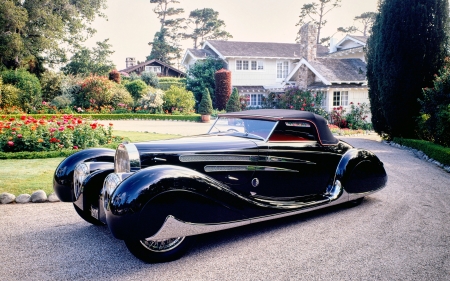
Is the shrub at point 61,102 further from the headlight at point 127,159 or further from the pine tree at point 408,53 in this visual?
the headlight at point 127,159

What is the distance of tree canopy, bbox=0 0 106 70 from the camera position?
90.5ft

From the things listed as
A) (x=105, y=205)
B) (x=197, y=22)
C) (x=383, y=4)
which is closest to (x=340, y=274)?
(x=105, y=205)

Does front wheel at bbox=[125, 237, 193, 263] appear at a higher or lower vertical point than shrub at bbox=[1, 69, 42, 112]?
lower

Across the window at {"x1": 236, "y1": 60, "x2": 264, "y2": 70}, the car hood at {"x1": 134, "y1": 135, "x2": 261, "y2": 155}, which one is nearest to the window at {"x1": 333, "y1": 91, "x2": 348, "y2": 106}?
the window at {"x1": 236, "y1": 60, "x2": 264, "y2": 70}

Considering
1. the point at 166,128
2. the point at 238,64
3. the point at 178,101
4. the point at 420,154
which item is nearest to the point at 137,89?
the point at 178,101

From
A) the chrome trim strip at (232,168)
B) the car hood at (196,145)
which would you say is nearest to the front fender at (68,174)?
the car hood at (196,145)

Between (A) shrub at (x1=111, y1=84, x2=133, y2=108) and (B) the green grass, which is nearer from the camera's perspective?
(B) the green grass

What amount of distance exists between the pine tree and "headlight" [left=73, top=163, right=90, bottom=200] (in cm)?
1138

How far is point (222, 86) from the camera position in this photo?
1081 inches

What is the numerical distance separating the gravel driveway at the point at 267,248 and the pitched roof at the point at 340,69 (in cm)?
1685

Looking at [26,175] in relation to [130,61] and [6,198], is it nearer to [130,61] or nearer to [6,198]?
[6,198]

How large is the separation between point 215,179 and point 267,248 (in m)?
1.01

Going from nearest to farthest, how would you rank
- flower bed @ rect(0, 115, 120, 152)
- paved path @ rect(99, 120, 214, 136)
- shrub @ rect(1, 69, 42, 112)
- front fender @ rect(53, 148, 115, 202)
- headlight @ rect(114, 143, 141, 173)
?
headlight @ rect(114, 143, 141, 173)
front fender @ rect(53, 148, 115, 202)
flower bed @ rect(0, 115, 120, 152)
paved path @ rect(99, 120, 214, 136)
shrub @ rect(1, 69, 42, 112)

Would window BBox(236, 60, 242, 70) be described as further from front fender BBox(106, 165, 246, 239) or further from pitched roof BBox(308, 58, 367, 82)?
front fender BBox(106, 165, 246, 239)
